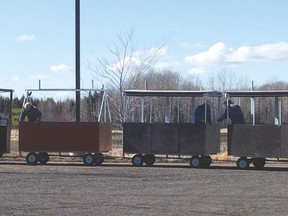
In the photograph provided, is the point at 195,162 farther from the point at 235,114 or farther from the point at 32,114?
the point at 32,114

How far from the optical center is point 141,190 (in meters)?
17.6

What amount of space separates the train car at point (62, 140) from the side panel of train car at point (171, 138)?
3.25 feet

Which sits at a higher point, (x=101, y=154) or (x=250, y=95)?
(x=250, y=95)

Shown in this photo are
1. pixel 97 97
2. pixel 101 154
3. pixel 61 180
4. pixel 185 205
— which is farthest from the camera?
pixel 97 97

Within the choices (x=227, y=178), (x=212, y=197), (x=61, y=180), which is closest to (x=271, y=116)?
(x=227, y=178)

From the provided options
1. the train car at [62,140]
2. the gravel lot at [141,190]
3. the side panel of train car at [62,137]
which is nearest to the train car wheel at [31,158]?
the train car at [62,140]

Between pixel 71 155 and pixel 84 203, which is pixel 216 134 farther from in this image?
pixel 84 203

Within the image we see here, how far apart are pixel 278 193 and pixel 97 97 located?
1549cm

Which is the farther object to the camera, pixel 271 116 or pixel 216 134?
pixel 271 116

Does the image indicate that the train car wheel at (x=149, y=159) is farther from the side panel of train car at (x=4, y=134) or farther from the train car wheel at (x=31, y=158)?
the side panel of train car at (x=4, y=134)

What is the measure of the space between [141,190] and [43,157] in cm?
1011

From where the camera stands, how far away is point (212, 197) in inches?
634

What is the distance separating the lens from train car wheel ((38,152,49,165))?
2703 cm

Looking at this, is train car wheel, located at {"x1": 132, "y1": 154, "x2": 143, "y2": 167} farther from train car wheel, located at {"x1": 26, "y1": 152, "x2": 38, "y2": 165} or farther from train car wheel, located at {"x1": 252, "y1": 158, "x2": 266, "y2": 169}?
train car wheel, located at {"x1": 252, "y1": 158, "x2": 266, "y2": 169}
